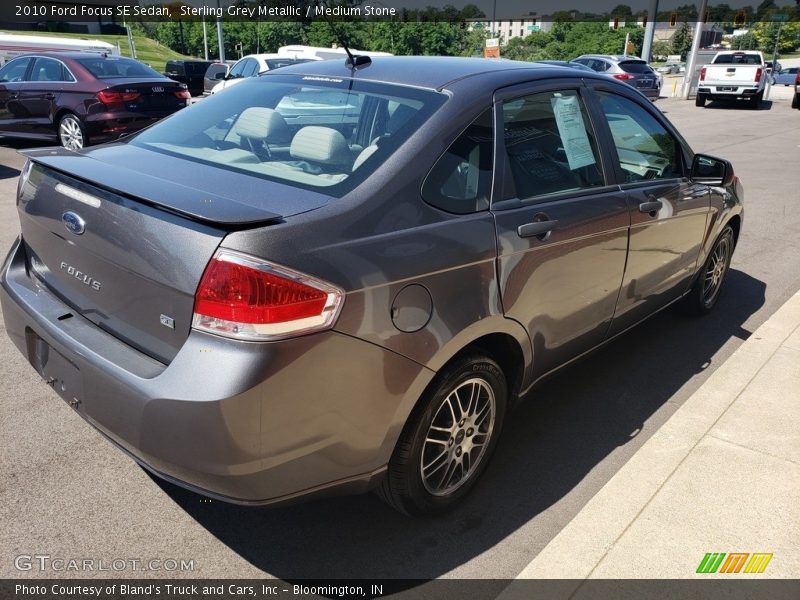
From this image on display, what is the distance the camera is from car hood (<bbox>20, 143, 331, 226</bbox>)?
84.4 inches

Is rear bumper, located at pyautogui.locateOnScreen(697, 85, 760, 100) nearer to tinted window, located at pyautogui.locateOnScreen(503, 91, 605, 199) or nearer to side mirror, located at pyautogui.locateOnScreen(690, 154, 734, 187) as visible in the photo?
side mirror, located at pyautogui.locateOnScreen(690, 154, 734, 187)

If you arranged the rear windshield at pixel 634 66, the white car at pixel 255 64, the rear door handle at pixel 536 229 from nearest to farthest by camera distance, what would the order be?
1. the rear door handle at pixel 536 229
2. the white car at pixel 255 64
3. the rear windshield at pixel 634 66

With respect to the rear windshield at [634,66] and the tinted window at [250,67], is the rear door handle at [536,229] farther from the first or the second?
the rear windshield at [634,66]

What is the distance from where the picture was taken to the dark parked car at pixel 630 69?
2284cm

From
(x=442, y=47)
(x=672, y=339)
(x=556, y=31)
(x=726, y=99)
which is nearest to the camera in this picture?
(x=672, y=339)

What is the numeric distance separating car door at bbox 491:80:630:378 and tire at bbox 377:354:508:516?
0.96ft

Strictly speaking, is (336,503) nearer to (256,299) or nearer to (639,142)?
(256,299)

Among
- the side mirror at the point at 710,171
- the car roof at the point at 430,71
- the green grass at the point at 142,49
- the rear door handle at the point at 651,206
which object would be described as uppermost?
the car roof at the point at 430,71

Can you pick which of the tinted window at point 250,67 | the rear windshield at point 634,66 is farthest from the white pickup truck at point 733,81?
the tinted window at point 250,67

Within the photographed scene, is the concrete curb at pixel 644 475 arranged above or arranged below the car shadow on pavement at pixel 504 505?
above

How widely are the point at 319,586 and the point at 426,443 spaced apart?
0.63 metres

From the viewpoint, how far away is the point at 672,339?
474 cm

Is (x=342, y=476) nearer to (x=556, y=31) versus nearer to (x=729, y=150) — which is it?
(x=729, y=150)

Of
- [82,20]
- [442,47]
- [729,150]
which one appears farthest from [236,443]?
[82,20]
